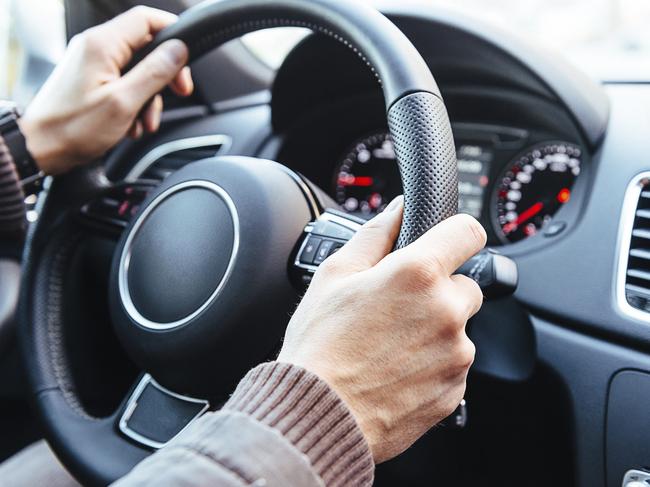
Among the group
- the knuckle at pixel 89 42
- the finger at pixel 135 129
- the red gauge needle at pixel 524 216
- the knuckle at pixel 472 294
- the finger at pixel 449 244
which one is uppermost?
the knuckle at pixel 89 42

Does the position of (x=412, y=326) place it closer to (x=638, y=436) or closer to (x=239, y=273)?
(x=239, y=273)

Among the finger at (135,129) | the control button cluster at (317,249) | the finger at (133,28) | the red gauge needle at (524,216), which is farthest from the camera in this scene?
the red gauge needle at (524,216)

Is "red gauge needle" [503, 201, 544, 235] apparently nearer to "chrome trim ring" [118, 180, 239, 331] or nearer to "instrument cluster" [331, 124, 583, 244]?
"instrument cluster" [331, 124, 583, 244]

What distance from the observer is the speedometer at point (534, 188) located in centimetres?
115

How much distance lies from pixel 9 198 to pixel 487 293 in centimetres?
63

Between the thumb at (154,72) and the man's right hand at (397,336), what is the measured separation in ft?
1.49

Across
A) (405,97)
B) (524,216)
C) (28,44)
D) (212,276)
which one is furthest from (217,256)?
(28,44)

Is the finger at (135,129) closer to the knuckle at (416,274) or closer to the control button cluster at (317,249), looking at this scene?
the control button cluster at (317,249)

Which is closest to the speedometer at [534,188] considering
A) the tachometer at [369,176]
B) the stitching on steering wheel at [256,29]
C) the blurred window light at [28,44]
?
the tachometer at [369,176]

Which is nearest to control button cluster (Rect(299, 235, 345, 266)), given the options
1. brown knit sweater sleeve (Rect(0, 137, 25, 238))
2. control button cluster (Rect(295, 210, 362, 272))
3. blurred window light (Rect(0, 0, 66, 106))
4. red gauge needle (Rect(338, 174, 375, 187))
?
control button cluster (Rect(295, 210, 362, 272))

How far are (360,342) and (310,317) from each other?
0.05 metres

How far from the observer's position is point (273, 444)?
52 cm

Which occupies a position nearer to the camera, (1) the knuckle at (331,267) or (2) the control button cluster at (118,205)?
(1) the knuckle at (331,267)

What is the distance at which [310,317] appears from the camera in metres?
0.61
